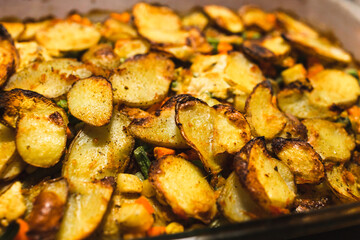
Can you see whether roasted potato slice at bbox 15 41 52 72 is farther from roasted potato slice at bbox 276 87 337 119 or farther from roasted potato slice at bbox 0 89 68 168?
roasted potato slice at bbox 276 87 337 119

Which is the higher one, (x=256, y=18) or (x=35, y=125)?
(x=256, y=18)

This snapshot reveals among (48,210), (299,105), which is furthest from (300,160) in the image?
(48,210)

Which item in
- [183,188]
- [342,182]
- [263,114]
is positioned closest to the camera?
[183,188]

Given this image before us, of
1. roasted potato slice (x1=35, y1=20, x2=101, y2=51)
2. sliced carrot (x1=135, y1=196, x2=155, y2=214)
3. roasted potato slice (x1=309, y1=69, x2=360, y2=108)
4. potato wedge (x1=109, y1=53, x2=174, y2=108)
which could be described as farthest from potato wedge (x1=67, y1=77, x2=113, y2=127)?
roasted potato slice (x1=309, y1=69, x2=360, y2=108)

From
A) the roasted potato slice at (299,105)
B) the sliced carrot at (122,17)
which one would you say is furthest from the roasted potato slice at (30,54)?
the roasted potato slice at (299,105)

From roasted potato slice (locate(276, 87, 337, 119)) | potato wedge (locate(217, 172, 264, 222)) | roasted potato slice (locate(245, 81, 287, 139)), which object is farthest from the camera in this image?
roasted potato slice (locate(276, 87, 337, 119))

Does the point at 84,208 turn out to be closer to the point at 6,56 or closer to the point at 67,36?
the point at 6,56
